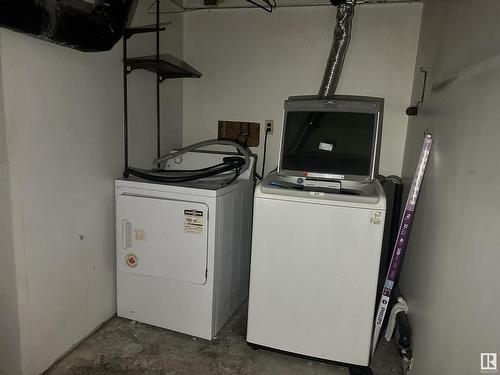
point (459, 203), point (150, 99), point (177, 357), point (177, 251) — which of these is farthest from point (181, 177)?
point (459, 203)

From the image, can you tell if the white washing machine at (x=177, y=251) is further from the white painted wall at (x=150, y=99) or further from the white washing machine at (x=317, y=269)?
the white painted wall at (x=150, y=99)

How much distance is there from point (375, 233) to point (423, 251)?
33 cm

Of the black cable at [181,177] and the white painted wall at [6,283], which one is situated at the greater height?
the black cable at [181,177]

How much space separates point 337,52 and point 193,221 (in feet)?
5.18

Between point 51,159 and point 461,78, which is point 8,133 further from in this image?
point 461,78

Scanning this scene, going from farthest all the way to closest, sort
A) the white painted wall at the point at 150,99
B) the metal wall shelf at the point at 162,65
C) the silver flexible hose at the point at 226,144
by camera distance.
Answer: the silver flexible hose at the point at 226,144
the white painted wall at the point at 150,99
the metal wall shelf at the point at 162,65

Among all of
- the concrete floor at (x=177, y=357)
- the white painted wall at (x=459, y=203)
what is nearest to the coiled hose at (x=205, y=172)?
the concrete floor at (x=177, y=357)

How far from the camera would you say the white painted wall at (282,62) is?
8.87ft

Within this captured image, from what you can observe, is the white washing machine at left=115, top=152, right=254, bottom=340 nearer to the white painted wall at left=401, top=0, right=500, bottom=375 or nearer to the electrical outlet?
the electrical outlet

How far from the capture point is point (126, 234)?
231cm

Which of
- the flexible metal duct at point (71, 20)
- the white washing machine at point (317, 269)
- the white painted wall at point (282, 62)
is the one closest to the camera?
the flexible metal duct at point (71, 20)

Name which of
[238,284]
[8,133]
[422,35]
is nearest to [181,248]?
[238,284]

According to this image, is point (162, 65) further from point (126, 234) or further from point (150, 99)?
point (126, 234)

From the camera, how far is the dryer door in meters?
2.16
